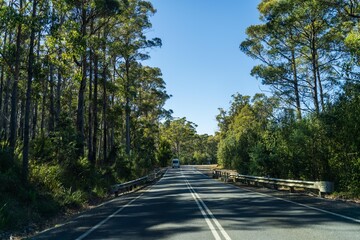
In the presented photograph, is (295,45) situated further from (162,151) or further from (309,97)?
(162,151)

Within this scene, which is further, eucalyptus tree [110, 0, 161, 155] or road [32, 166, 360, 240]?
eucalyptus tree [110, 0, 161, 155]

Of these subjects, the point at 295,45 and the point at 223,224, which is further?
the point at 295,45

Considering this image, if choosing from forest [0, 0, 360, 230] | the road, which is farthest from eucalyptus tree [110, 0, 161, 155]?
the road

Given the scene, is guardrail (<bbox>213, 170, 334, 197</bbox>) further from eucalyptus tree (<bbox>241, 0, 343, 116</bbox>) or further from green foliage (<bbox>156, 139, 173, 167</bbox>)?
green foliage (<bbox>156, 139, 173, 167</bbox>)

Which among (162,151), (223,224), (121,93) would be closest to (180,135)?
(162,151)

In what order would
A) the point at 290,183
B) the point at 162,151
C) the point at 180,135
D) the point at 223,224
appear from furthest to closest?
the point at 180,135 → the point at 162,151 → the point at 290,183 → the point at 223,224

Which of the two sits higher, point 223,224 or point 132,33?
point 132,33

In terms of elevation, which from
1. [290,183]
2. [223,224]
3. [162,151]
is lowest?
[223,224]

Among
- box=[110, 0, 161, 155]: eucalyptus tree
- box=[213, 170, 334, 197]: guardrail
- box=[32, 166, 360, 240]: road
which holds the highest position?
box=[110, 0, 161, 155]: eucalyptus tree

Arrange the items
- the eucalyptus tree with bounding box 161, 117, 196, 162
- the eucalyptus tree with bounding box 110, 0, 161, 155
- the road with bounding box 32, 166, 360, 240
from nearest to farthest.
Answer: the road with bounding box 32, 166, 360, 240
the eucalyptus tree with bounding box 110, 0, 161, 155
the eucalyptus tree with bounding box 161, 117, 196, 162

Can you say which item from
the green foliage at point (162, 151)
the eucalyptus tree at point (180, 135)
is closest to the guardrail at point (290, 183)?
the green foliage at point (162, 151)

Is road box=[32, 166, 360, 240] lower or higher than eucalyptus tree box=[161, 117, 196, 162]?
lower

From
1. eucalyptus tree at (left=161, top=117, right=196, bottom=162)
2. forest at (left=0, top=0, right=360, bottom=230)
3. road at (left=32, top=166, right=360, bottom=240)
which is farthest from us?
eucalyptus tree at (left=161, top=117, right=196, bottom=162)

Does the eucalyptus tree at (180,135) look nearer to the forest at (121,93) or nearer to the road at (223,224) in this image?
the forest at (121,93)
